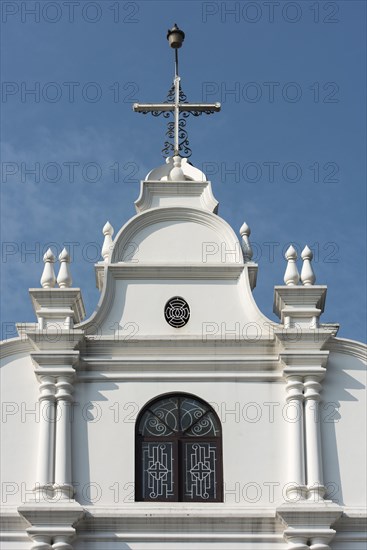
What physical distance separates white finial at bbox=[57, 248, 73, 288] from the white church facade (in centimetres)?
2

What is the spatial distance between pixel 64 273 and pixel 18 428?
2.24m

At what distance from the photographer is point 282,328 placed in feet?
68.4

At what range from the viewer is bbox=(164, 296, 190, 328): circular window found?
69.3 ft

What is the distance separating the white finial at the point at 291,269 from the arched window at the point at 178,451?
2088 mm

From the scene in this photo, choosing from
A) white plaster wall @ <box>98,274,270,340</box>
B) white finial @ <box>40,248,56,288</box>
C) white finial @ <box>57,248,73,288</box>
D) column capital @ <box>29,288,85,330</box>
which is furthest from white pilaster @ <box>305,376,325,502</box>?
white finial @ <box>40,248,56,288</box>

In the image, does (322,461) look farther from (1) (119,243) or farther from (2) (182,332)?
(1) (119,243)

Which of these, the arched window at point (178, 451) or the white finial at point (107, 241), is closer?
the arched window at point (178, 451)

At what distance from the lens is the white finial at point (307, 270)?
21.3 meters

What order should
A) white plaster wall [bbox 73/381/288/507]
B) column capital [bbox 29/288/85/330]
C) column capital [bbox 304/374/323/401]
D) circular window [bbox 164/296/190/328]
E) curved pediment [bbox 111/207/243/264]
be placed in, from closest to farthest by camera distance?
1. white plaster wall [bbox 73/381/288/507]
2. column capital [bbox 304/374/323/401]
3. column capital [bbox 29/288/85/330]
4. circular window [bbox 164/296/190/328]
5. curved pediment [bbox 111/207/243/264]

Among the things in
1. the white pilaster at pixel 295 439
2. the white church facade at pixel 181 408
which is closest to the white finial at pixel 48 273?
the white church facade at pixel 181 408

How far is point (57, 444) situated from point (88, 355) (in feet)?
4.45

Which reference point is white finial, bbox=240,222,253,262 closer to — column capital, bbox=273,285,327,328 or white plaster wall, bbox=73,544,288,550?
column capital, bbox=273,285,327,328

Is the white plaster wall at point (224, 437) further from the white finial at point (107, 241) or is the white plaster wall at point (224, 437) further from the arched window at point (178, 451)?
the white finial at point (107, 241)

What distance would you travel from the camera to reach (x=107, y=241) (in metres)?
22.0
